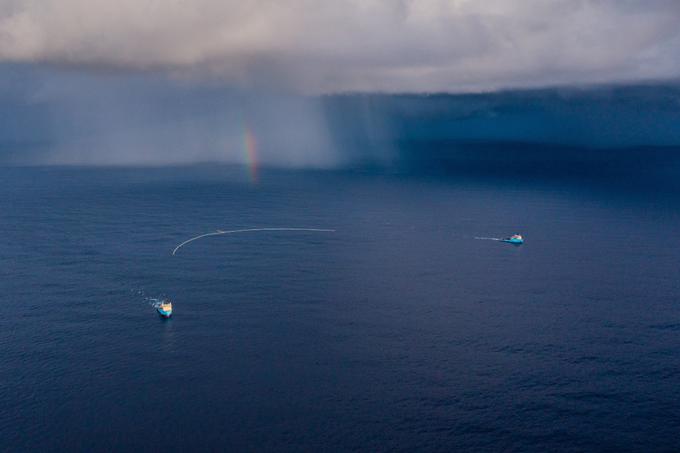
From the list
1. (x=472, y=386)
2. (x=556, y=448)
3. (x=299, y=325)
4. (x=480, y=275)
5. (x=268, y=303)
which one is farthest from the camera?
(x=480, y=275)

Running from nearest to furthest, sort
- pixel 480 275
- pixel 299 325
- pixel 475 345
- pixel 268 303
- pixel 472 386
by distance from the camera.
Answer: pixel 472 386 → pixel 475 345 → pixel 299 325 → pixel 268 303 → pixel 480 275

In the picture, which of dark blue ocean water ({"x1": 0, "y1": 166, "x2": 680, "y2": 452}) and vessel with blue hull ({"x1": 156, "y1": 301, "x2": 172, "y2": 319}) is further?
vessel with blue hull ({"x1": 156, "y1": 301, "x2": 172, "y2": 319})

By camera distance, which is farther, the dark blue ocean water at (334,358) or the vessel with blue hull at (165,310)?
the vessel with blue hull at (165,310)

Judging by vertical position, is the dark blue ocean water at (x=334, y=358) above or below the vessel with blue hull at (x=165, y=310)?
below

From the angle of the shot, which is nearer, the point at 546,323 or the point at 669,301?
the point at 546,323

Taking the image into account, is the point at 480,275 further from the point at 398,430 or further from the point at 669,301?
the point at 398,430

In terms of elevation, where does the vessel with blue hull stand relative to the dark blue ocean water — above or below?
above

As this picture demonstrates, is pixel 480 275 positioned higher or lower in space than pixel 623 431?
higher

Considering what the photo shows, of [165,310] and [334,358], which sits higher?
[165,310]

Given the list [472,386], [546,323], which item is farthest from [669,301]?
[472,386]

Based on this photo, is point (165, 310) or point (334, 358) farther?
point (165, 310)
